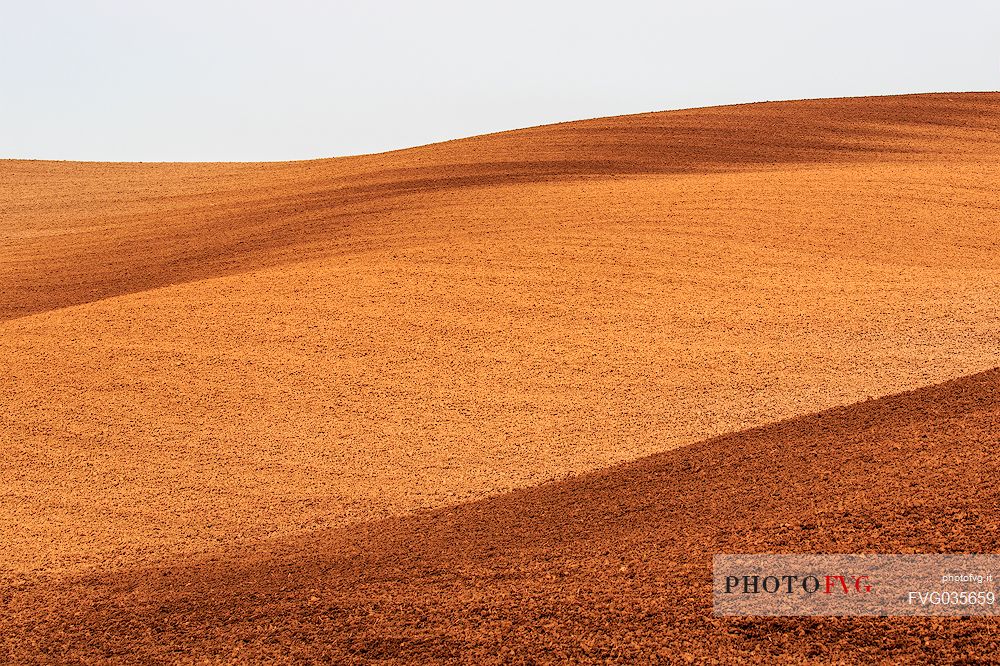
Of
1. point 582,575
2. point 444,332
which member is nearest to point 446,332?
point 444,332

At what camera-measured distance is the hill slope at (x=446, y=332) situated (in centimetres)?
769

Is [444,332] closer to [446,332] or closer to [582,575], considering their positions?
[446,332]

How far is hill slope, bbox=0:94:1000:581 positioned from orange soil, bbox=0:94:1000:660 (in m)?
0.04

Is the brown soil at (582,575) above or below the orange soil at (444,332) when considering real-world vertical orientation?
below

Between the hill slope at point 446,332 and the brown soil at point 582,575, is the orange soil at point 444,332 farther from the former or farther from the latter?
the brown soil at point 582,575

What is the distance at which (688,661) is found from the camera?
4.51 m

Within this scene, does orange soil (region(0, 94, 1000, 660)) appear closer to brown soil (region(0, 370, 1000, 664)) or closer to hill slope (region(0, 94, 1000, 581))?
hill slope (region(0, 94, 1000, 581))

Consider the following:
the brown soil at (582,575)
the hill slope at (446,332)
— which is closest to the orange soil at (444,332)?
the hill slope at (446,332)

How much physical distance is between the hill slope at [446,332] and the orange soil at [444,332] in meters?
0.04

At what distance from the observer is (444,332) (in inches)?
422

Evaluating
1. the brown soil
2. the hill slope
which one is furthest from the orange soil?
the brown soil

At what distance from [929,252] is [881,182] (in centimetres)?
415

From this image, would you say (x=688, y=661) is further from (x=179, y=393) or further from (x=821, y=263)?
(x=821, y=263)

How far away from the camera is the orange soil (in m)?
7.66
